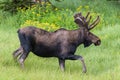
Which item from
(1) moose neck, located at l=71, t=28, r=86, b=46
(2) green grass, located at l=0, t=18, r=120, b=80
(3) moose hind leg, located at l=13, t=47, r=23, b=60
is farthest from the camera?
(3) moose hind leg, located at l=13, t=47, r=23, b=60

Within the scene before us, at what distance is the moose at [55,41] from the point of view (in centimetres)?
952

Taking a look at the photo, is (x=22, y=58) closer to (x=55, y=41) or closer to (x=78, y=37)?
(x=55, y=41)

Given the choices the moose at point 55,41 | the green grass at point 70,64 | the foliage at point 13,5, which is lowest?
the foliage at point 13,5

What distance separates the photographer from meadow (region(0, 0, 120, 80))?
28.0 feet

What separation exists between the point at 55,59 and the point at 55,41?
4.63 ft

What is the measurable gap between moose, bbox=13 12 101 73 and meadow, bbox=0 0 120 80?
0.32 m

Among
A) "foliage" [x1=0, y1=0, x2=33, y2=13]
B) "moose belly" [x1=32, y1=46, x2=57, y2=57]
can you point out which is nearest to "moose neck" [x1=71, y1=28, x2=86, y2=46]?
"moose belly" [x1=32, y1=46, x2=57, y2=57]

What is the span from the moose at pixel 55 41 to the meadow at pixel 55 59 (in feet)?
1.05

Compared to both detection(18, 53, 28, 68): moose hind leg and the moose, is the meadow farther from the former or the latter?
the moose

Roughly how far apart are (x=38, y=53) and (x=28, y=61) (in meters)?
0.63

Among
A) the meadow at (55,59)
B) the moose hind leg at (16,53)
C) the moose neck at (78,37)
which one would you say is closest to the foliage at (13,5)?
the meadow at (55,59)

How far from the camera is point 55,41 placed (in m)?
9.70

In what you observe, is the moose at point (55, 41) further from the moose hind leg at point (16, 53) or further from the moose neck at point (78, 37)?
the moose hind leg at point (16, 53)

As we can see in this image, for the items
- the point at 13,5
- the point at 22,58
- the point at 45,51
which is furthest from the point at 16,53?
the point at 13,5
